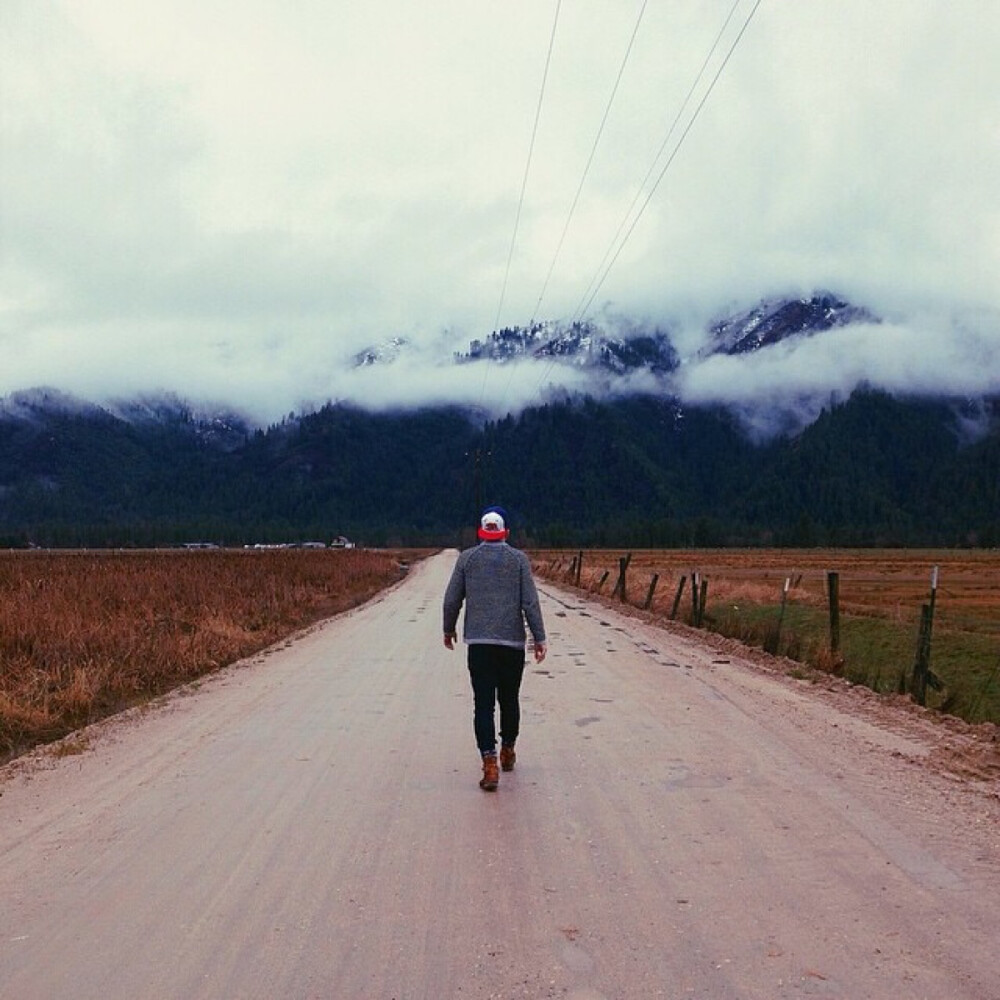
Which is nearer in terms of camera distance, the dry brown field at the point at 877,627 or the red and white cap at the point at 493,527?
the red and white cap at the point at 493,527

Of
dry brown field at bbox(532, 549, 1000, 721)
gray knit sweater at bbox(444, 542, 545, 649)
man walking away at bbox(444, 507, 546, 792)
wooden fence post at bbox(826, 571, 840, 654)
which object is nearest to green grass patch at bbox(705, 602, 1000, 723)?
dry brown field at bbox(532, 549, 1000, 721)

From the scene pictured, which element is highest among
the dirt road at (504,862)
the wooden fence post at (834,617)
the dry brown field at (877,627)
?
the wooden fence post at (834,617)

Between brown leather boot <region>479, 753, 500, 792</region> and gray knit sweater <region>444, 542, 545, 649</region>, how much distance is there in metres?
0.86

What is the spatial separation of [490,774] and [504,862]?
1807mm

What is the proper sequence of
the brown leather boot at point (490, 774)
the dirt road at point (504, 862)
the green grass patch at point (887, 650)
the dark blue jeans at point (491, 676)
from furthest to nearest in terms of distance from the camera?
the green grass patch at point (887, 650)
the dark blue jeans at point (491, 676)
the brown leather boot at point (490, 774)
the dirt road at point (504, 862)

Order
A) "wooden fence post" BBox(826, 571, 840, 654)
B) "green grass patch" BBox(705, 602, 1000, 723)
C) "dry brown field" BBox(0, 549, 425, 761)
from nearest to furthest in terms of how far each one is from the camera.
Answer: "dry brown field" BBox(0, 549, 425, 761) → "green grass patch" BBox(705, 602, 1000, 723) → "wooden fence post" BBox(826, 571, 840, 654)

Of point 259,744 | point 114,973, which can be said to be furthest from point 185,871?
point 259,744

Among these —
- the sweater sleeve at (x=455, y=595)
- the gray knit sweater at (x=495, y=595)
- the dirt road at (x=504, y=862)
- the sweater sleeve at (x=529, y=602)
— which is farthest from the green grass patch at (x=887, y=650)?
the sweater sleeve at (x=455, y=595)

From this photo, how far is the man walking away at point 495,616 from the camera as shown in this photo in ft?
25.7

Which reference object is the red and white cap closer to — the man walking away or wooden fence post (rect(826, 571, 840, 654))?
the man walking away

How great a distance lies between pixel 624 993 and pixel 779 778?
160 inches

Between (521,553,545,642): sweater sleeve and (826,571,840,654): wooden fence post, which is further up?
(521,553,545,642): sweater sleeve

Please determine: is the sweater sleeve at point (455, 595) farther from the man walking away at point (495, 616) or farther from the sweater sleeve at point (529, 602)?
the sweater sleeve at point (529, 602)

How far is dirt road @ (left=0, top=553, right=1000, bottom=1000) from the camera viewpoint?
13.8 feet
